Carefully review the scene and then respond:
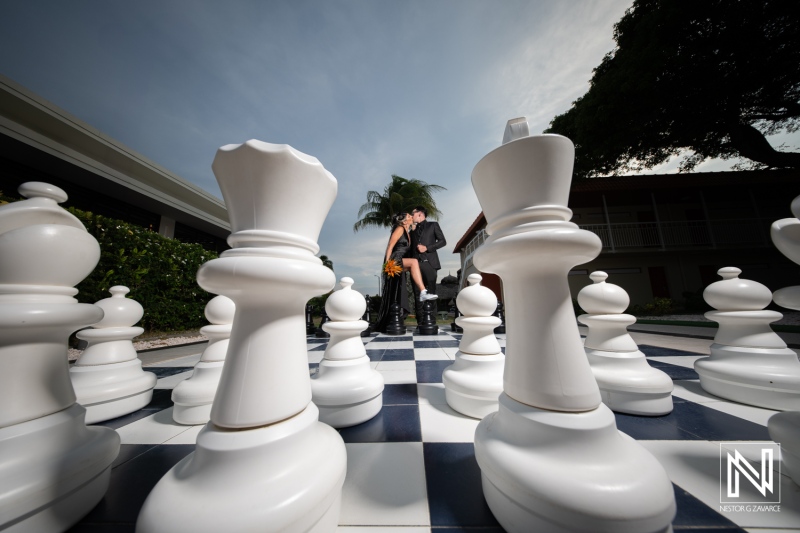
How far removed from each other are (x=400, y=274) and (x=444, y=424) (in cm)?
235

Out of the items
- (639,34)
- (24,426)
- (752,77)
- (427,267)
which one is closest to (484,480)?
(24,426)

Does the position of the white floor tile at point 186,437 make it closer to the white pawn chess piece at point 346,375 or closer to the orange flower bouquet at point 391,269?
the white pawn chess piece at point 346,375

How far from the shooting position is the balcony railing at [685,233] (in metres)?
9.45

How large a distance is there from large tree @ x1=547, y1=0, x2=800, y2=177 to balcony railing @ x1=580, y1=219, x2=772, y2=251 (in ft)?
10.6

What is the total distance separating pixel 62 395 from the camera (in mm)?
507

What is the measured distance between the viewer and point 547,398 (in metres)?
0.45

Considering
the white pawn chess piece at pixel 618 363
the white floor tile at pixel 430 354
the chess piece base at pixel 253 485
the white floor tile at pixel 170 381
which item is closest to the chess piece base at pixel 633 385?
the white pawn chess piece at pixel 618 363

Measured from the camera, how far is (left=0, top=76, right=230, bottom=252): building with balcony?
397cm

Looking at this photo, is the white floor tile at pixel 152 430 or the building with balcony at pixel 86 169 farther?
the building with balcony at pixel 86 169

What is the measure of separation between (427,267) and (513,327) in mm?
2640

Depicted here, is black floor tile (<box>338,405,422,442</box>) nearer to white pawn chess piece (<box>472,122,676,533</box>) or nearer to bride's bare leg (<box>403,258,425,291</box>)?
white pawn chess piece (<box>472,122,676,533</box>)

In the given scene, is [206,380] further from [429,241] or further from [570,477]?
[429,241]

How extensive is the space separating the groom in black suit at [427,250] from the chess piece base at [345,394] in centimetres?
223

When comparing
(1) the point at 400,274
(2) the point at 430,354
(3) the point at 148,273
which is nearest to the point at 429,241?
(1) the point at 400,274
